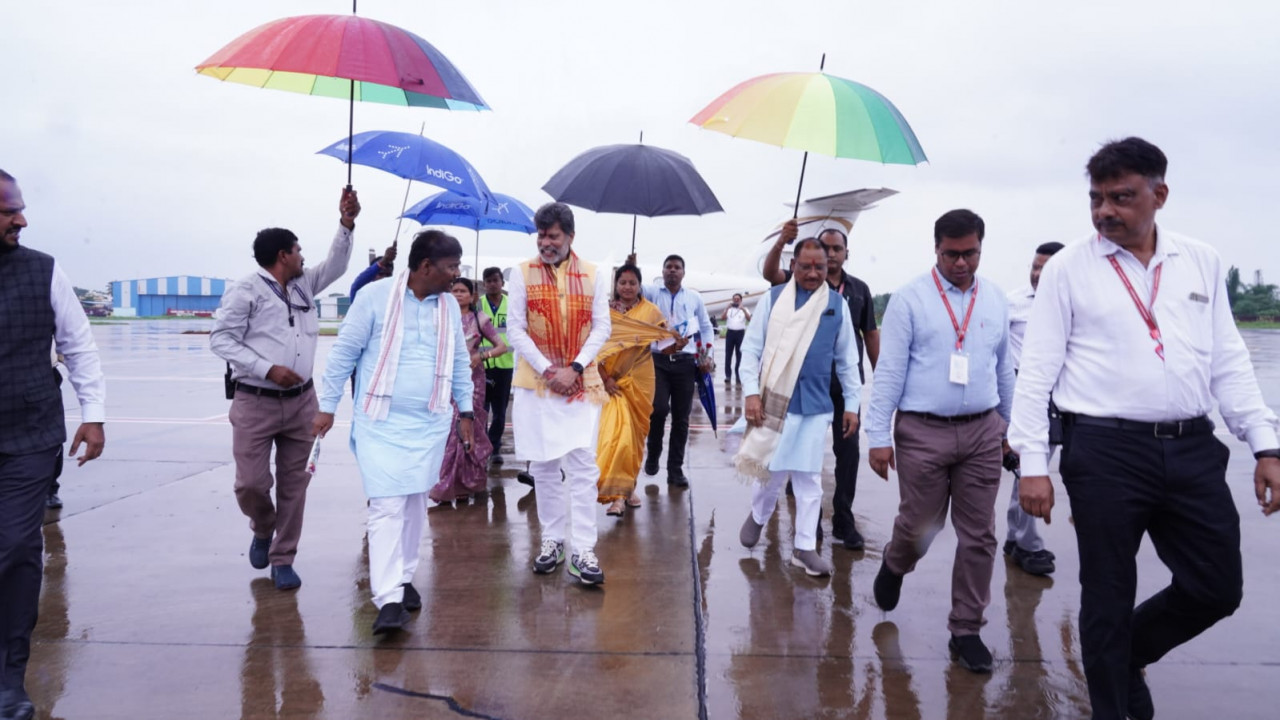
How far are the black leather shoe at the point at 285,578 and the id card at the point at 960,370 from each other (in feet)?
11.4

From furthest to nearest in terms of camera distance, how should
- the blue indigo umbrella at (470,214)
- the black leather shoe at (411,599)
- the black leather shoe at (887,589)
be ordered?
the blue indigo umbrella at (470,214)
the black leather shoe at (411,599)
the black leather shoe at (887,589)

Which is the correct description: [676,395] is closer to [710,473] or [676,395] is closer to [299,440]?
[710,473]

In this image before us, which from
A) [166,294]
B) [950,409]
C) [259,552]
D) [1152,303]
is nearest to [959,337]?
[950,409]

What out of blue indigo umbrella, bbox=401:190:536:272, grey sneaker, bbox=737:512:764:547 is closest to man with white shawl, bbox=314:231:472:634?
grey sneaker, bbox=737:512:764:547

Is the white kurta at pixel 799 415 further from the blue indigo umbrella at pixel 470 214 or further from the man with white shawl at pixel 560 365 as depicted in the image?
the blue indigo umbrella at pixel 470 214

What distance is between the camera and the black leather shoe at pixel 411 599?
158 inches

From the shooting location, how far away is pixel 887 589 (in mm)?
3898

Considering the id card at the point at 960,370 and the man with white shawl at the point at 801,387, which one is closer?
the id card at the point at 960,370

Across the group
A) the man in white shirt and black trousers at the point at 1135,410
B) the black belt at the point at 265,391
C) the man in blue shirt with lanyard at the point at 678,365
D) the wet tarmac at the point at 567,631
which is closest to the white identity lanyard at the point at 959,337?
the man in white shirt and black trousers at the point at 1135,410

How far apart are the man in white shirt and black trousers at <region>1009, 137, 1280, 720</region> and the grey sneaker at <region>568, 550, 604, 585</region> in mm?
2298

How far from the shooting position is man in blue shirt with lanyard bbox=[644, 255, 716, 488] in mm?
6742

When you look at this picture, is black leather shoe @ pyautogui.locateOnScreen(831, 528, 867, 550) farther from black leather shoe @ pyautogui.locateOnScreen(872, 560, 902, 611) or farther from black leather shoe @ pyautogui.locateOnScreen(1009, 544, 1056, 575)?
black leather shoe @ pyautogui.locateOnScreen(872, 560, 902, 611)

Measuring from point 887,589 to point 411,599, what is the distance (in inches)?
90.3

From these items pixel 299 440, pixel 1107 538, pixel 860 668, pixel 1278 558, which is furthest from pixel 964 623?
pixel 299 440
